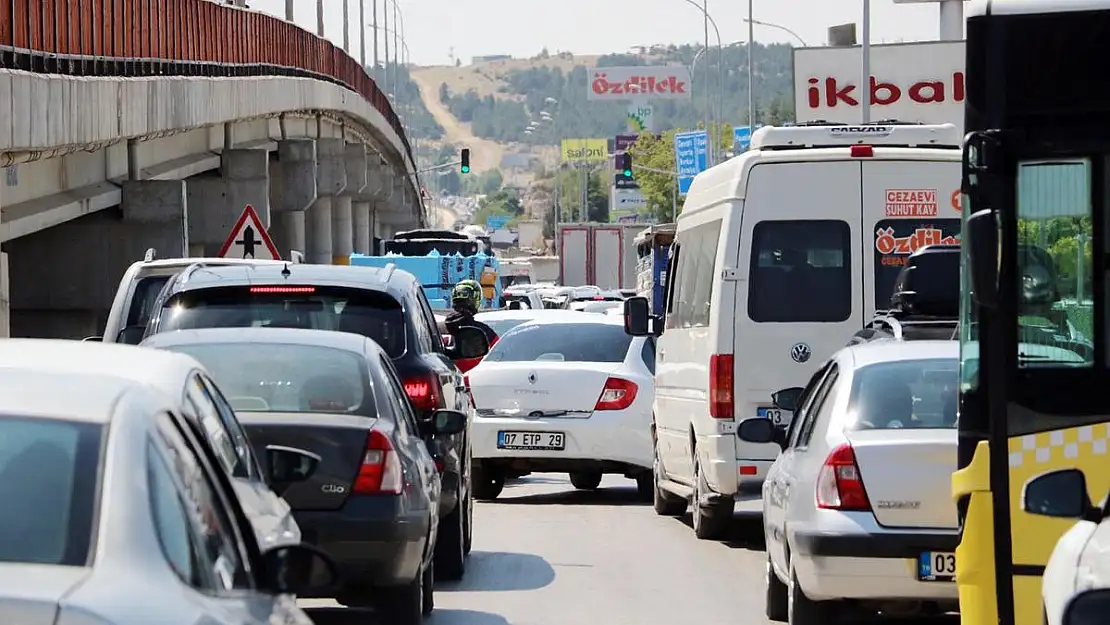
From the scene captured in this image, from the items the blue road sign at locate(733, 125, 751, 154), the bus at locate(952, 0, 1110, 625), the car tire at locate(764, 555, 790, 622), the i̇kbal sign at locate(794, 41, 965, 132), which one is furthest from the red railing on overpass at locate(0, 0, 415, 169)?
the blue road sign at locate(733, 125, 751, 154)

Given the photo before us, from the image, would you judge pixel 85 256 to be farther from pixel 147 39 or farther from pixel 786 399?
pixel 786 399

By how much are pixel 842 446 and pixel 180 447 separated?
4981 mm

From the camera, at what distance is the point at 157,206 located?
32469mm

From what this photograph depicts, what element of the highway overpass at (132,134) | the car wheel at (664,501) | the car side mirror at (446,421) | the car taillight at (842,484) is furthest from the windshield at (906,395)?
the highway overpass at (132,134)

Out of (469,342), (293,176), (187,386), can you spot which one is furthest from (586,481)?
(293,176)

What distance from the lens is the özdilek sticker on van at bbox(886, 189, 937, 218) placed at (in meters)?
14.3

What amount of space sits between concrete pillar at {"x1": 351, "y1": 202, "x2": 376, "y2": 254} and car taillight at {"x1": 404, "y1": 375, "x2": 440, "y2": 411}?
74.4m

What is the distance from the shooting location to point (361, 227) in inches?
3465

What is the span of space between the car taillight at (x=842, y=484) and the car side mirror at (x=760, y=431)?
4.37ft

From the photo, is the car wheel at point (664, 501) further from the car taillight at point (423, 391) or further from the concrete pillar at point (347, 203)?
the concrete pillar at point (347, 203)

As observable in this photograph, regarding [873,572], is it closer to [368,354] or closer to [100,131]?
[368,354]

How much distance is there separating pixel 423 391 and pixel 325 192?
50165 mm

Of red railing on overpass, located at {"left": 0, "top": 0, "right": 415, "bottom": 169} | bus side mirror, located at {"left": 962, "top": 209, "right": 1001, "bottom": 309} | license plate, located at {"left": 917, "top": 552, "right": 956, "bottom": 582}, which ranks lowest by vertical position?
license plate, located at {"left": 917, "top": 552, "right": 956, "bottom": 582}

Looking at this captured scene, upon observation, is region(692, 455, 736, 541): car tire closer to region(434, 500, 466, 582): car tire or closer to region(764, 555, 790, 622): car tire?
region(434, 500, 466, 582): car tire
